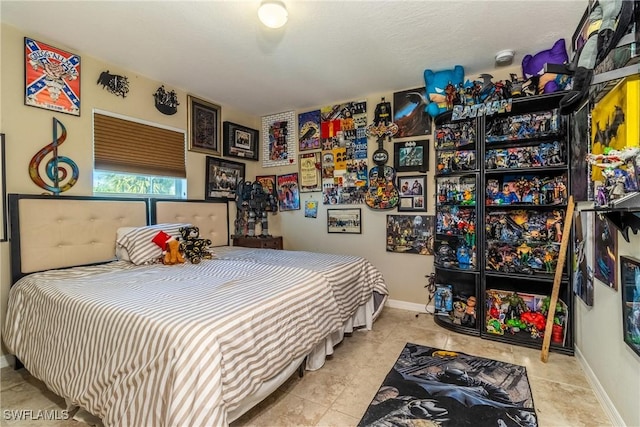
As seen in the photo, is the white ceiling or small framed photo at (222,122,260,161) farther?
small framed photo at (222,122,260,161)

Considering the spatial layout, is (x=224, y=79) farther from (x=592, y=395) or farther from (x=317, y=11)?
(x=592, y=395)

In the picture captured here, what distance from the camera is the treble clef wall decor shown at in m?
2.37

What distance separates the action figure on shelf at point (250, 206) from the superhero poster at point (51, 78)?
1.90 meters

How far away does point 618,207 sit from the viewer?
1.36 m

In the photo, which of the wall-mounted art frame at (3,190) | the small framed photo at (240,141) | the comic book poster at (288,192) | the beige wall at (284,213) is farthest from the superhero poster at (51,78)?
the comic book poster at (288,192)

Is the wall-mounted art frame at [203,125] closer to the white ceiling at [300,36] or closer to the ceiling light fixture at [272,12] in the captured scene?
the white ceiling at [300,36]

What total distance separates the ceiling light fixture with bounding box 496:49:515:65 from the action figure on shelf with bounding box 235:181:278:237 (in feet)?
9.94

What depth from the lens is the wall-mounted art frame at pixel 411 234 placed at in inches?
132

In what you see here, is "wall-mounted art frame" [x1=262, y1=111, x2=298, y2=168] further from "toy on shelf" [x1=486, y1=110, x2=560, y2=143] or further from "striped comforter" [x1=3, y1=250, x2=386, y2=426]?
"toy on shelf" [x1=486, y1=110, x2=560, y2=143]

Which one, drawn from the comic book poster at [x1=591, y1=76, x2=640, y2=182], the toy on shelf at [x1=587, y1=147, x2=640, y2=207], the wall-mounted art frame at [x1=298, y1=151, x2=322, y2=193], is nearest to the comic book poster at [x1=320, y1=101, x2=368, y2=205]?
the wall-mounted art frame at [x1=298, y1=151, x2=322, y2=193]

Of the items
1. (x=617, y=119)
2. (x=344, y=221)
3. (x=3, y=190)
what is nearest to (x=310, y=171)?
(x=344, y=221)

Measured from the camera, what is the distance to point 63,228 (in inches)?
95.0

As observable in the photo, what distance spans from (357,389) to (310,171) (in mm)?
2786

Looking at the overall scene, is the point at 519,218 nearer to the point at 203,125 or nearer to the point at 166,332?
the point at 166,332
